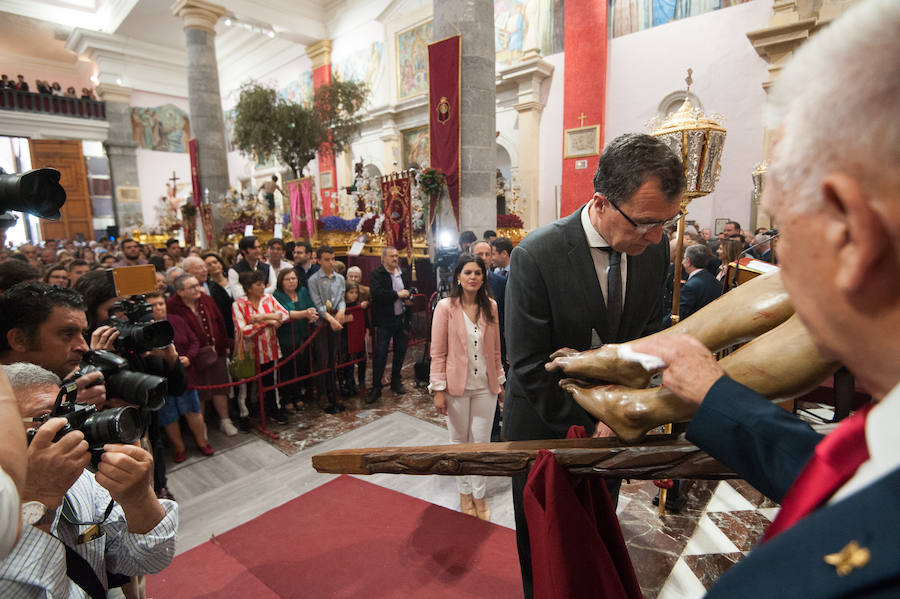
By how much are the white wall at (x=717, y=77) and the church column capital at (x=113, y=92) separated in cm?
1987

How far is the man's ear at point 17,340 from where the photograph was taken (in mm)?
1896

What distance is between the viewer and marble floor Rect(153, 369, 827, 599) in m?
2.71

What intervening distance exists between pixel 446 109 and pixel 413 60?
1027 cm

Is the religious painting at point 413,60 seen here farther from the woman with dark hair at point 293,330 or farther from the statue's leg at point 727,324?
the statue's leg at point 727,324

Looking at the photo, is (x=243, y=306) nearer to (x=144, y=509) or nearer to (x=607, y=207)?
(x=144, y=509)

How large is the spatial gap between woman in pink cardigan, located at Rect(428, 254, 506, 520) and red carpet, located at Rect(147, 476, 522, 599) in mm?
655

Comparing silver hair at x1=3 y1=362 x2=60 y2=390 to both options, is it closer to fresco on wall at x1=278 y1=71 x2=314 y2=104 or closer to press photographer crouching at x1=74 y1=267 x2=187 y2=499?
press photographer crouching at x1=74 y1=267 x2=187 y2=499

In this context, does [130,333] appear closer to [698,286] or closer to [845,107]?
[845,107]

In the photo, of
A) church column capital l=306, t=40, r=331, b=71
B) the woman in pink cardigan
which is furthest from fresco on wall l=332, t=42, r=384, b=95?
the woman in pink cardigan

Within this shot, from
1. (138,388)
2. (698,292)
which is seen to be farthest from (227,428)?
(698,292)

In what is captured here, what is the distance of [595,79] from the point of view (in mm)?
12062

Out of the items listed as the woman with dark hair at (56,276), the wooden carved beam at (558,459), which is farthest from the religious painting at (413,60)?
the wooden carved beam at (558,459)

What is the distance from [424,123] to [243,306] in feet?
42.3

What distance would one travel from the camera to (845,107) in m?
0.44
